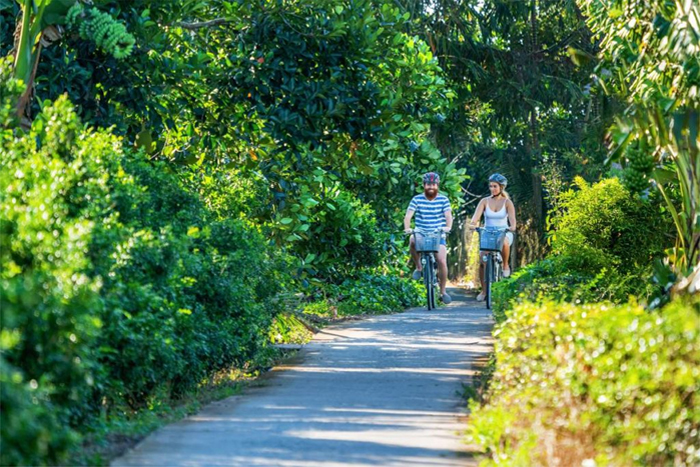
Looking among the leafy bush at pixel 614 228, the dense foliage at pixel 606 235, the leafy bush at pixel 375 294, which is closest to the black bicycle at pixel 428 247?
the leafy bush at pixel 375 294

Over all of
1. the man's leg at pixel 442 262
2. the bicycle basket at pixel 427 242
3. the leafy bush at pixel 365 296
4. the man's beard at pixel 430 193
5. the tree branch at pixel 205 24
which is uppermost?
the tree branch at pixel 205 24

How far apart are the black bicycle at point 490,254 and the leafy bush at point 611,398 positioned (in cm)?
1133

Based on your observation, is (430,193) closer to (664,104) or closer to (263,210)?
(263,210)

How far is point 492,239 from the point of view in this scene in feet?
62.3

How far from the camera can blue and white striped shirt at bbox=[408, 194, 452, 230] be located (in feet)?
61.2

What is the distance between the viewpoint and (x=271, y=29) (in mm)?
14484

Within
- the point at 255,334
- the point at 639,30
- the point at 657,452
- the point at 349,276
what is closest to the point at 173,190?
the point at 255,334

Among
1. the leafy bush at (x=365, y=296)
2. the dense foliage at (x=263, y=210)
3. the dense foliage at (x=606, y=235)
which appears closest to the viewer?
the dense foliage at (x=263, y=210)

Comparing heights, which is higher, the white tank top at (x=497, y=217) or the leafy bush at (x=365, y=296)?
the white tank top at (x=497, y=217)

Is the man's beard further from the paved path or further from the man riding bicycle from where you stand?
the paved path

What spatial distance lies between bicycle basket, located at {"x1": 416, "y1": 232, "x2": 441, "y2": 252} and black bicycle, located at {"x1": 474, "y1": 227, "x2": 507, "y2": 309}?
2.76ft

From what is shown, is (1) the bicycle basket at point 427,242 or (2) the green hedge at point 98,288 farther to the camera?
(1) the bicycle basket at point 427,242

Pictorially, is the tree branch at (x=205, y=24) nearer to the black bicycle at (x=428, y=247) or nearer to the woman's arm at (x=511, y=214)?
the black bicycle at (x=428, y=247)

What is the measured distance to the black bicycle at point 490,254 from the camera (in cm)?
1898
